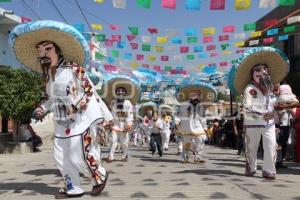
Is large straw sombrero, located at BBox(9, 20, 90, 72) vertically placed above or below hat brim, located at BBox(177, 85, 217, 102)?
above

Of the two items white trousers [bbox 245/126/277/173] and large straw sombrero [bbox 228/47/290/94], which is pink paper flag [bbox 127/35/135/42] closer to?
large straw sombrero [bbox 228/47/290/94]

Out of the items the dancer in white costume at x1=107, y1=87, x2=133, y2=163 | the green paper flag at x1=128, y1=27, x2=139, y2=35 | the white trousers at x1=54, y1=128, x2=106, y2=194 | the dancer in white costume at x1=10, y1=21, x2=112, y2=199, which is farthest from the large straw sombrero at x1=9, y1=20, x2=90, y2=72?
the green paper flag at x1=128, y1=27, x2=139, y2=35

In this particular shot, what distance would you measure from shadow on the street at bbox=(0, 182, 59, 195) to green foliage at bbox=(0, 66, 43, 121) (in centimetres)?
750

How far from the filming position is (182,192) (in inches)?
287

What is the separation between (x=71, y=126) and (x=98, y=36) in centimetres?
1084

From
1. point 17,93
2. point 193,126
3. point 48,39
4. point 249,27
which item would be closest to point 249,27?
point 249,27

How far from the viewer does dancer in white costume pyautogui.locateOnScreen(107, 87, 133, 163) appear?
12.8 meters

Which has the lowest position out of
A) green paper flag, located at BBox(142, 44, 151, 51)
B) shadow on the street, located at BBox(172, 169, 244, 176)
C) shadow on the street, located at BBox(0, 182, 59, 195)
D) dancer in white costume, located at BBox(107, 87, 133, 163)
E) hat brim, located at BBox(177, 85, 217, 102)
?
shadow on the street, located at BBox(0, 182, 59, 195)

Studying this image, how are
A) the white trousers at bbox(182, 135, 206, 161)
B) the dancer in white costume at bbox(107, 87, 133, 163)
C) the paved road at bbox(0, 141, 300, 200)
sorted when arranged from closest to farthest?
the paved road at bbox(0, 141, 300, 200)
the white trousers at bbox(182, 135, 206, 161)
the dancer in white costume at bbox(107, 87, 133, 163)

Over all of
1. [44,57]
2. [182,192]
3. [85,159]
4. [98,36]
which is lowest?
[182,192]

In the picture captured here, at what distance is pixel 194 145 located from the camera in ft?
41.1

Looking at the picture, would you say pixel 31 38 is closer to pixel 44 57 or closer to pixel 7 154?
pixel 44 57

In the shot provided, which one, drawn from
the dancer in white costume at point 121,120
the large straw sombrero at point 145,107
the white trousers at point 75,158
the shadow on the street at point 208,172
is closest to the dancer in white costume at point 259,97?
the shadow on the street at point 208,172

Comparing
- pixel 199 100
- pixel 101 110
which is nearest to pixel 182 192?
pixel 101 110
